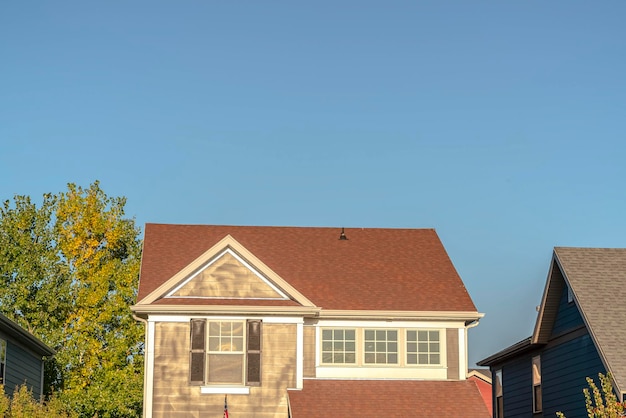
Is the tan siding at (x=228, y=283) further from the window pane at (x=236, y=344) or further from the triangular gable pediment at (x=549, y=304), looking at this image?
the triangular gable pediment at (x=549, y=304)

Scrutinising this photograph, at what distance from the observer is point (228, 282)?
29812 millimetres

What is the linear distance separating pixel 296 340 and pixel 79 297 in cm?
1668

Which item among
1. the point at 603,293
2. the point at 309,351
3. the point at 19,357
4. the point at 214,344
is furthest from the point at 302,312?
the point at 603,293

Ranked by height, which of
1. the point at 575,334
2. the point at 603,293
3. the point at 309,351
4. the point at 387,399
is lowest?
the point at 387,399

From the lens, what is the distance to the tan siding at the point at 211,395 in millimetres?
28859

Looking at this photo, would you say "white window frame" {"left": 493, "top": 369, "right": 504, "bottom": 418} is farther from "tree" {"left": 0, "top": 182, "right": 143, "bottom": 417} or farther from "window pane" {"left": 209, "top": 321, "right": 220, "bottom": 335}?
"tree" {"left": 0, "top": 182, "right": 143, "bottom": 417}

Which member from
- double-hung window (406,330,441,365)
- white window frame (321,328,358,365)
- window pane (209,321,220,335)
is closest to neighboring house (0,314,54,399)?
window pane (209,321,220,335)

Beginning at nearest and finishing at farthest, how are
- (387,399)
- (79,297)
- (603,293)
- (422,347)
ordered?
(603,293), (387,399), (422,347), (79,297)

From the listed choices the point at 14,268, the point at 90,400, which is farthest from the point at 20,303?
the point at 90,400

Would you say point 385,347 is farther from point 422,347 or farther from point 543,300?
point 543,300

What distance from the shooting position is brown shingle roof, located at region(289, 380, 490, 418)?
28.7 metres

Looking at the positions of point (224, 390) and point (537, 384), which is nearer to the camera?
point (537, 384)

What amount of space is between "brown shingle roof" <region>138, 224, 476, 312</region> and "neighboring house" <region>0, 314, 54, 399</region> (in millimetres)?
3963

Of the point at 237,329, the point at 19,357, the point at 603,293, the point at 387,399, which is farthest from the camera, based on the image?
the point at 19,357
